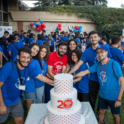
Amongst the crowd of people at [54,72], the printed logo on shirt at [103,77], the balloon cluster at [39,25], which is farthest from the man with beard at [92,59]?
the balloon cluster at [39,25]

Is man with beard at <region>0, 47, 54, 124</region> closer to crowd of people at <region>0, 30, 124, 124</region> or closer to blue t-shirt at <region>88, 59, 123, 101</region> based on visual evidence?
crowd of people at <region>0, 30, 124, 124</region>

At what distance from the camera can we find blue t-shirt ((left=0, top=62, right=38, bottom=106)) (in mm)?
1870

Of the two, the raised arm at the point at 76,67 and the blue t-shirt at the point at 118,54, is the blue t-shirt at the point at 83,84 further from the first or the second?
the blue t-shirt at the point at 118,54

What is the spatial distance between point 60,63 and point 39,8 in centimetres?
1374

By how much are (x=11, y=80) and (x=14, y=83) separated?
0.25 ft

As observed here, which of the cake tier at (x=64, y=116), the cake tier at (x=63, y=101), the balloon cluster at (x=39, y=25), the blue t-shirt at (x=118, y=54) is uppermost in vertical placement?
the balloon cluster at (x=39, y=25)

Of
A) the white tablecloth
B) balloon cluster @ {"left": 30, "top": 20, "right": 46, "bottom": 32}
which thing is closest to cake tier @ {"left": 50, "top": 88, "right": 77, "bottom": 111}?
the white tablecloth

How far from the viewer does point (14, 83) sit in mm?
2016

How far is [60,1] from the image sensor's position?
60.2ft

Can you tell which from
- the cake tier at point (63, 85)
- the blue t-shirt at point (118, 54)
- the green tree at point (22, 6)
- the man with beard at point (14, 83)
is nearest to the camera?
the cake tier at point (63, 85)

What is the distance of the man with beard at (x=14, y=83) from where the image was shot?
191 cm

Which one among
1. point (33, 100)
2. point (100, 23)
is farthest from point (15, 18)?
point (33, 100)

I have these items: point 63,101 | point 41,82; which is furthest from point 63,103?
point 41,82

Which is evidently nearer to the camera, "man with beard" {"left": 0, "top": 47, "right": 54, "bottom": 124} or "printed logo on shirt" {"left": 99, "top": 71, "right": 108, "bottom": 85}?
"man with beard" {"left": 0, "top": 47, "right": 54, "bottom": 124}
